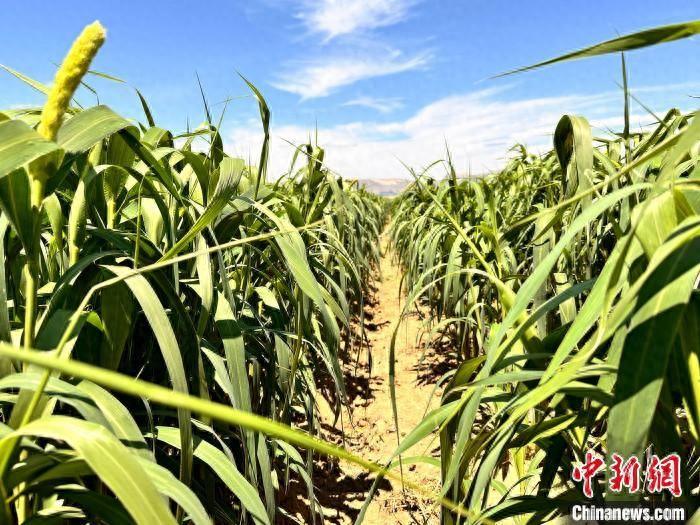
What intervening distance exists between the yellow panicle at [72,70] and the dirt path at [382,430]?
74 cm

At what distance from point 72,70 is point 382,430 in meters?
1.80

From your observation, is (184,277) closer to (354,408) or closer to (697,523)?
(697,523)

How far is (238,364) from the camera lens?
64 cm

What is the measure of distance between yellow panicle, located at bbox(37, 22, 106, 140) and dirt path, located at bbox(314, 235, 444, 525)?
29.0 inches

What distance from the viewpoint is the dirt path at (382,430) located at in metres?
1.42

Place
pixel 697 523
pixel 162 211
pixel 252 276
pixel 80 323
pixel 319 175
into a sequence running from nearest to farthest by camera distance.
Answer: pixel 697 523
pixel 80 323
pixel 162 211
pixel 252 276
pixel 319 175

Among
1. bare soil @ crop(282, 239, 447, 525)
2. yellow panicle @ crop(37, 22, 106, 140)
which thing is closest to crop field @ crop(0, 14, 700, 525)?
yellow panicle @ crop(37, 22, 106, 140)

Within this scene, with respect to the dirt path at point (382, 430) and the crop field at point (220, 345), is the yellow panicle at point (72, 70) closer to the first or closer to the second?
the crop field at point (220, 345)

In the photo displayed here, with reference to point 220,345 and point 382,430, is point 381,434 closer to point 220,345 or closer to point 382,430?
point 382,430

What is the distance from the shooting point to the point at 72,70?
38cm

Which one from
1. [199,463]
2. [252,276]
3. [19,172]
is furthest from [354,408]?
[19,172]

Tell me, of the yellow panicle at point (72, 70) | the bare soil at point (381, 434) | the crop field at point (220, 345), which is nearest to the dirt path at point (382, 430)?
the bare soil at point (381, 434)

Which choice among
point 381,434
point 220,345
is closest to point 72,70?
point 220,345

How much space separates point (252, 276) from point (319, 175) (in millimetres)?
476
